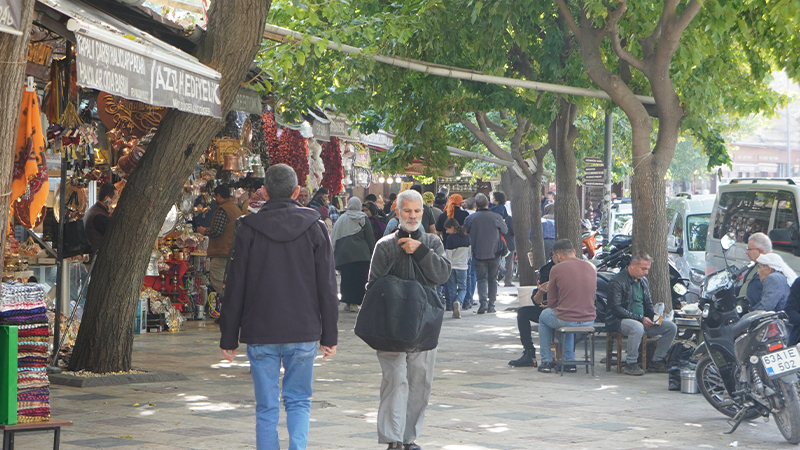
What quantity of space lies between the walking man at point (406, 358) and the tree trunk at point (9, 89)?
235 centimetres

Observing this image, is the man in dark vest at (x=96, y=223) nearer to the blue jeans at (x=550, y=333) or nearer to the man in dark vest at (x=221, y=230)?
the man in dark vest at (x=221, y=230)

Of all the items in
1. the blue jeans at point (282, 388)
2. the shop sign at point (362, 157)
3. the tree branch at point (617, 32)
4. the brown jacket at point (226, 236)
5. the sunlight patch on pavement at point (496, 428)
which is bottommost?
the sunlight patch on pavement at point (496, 428)

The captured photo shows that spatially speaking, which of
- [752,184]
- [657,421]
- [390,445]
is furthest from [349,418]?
[752,184]

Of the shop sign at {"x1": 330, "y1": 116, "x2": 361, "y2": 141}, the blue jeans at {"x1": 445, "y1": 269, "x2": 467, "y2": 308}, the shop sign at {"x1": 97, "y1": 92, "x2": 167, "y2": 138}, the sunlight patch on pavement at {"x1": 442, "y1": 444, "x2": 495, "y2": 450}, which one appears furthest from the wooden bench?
the shop sign at {"x1": 330, "y1": 116, "x2": 361, "y2": 141}

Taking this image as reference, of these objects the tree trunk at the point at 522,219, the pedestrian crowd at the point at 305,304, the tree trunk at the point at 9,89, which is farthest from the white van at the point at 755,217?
the tree trunk at the point at 9,89

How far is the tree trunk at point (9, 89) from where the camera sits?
5.25m

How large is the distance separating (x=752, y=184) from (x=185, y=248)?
7894 millimetres

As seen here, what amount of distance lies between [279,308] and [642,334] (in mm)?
6167

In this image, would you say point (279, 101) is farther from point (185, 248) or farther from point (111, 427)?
point (111, 427)

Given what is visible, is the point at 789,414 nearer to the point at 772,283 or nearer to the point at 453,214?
the point at 772,283

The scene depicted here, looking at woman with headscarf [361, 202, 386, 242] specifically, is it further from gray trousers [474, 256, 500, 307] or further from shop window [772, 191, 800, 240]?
shop window [772, 191, 800, 240]

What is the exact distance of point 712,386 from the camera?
8.81 metres

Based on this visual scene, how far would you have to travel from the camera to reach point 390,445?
6719mm

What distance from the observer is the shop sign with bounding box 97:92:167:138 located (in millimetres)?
11031
